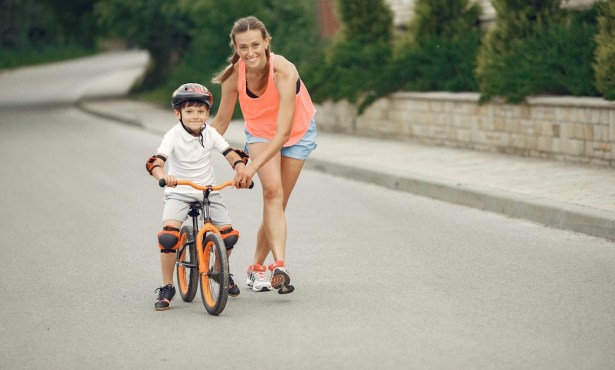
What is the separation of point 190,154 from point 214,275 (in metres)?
0.72

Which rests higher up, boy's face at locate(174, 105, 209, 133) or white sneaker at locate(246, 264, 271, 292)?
boy's face at locate(174, 105, 209, 133)

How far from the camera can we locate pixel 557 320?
606cm

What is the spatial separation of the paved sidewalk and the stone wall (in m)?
0.24

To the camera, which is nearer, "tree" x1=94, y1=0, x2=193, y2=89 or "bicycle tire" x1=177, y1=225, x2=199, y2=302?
"bicycle tire" x1=177, y1=225, x2=199, y2=302

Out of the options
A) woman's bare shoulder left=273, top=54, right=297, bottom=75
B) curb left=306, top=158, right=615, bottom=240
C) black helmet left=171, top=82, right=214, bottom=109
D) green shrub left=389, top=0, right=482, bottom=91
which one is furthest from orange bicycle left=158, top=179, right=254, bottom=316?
green shrub left=389, top=0, right=482, bottom=91

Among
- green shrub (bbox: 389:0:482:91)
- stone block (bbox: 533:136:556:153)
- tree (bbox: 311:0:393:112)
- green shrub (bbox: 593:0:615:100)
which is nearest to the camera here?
green shrub (bbox: 593:0:615:100)

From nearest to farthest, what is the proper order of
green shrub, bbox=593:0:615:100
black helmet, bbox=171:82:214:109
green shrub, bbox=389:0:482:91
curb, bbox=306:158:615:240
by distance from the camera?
1. black helmet, bbox=171:82:214:109
2. curb, bbox=306:158:615:240
3. green shrub, bbox=593:0:615:100
4. green shrub, bbox=389:0:482:91

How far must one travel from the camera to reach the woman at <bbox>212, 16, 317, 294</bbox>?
21.6ft

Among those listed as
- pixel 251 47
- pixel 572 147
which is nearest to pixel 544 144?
pixel 572 147

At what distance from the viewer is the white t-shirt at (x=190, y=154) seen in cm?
652

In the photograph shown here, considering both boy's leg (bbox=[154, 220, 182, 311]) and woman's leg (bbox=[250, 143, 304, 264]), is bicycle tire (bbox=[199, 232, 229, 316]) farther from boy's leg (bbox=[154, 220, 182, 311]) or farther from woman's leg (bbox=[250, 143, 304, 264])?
woman's leg (bbox=[250, 143, 304, 264])

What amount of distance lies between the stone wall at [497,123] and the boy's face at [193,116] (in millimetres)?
7193

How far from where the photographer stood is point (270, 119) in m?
6.86

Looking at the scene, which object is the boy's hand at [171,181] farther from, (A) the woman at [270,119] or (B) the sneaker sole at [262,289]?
(B) the sneaker sole at [262,289]
